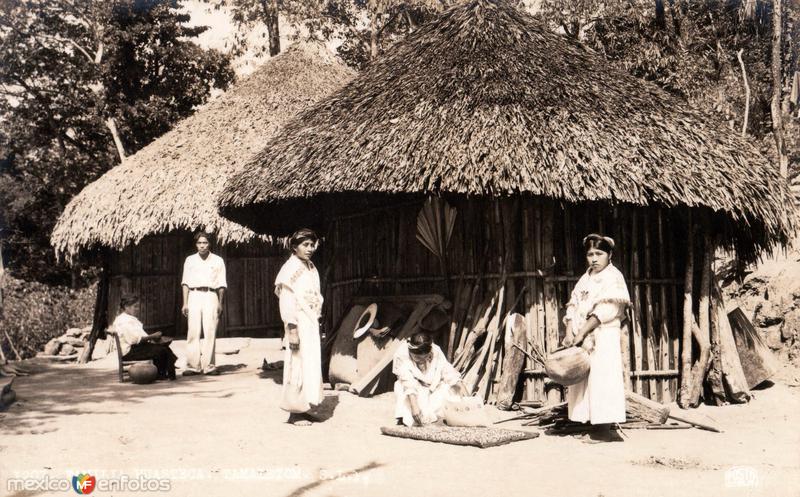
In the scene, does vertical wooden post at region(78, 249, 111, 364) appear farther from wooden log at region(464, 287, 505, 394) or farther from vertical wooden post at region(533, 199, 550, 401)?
vertical wooden post at region(533, 199, 550, 401)

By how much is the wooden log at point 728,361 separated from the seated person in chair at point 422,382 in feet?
10.3

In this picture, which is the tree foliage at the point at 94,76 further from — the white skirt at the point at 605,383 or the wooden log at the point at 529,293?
the white skirt at the point at 605,383

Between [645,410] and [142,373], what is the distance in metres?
5.25

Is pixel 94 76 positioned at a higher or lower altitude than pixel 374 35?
lower

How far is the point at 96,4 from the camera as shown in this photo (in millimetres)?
18703

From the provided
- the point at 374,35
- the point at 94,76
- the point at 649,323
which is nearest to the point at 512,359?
the point at 649,323

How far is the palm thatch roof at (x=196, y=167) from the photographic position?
40.3 feet

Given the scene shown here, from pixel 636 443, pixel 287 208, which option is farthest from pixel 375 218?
pixel 636 443

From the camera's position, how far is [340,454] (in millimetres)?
5582

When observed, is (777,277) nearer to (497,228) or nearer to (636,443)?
(497,228)

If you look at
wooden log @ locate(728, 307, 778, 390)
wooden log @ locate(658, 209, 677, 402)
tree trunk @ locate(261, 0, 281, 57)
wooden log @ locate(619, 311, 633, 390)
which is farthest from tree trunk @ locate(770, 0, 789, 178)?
tree trunk @ locate(261, 0, 281, 57)

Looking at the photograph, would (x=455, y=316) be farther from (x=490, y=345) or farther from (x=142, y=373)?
(x=142, y=373)

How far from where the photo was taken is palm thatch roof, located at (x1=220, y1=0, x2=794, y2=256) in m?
7.30

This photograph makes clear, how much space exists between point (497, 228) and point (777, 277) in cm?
583
